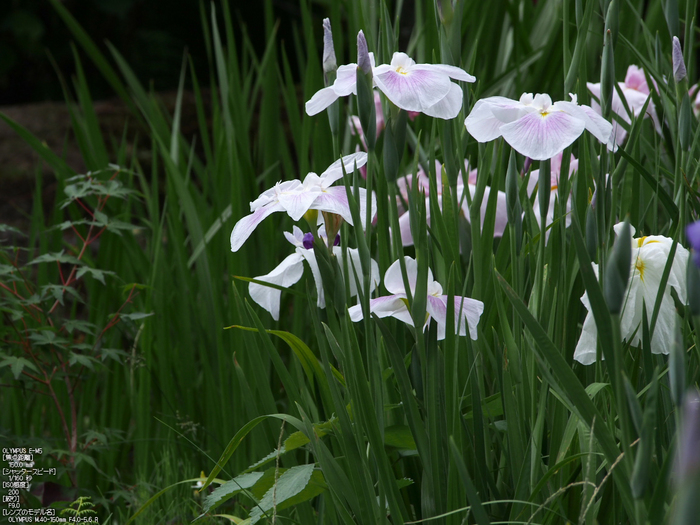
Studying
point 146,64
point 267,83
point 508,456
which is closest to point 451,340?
point 508,456

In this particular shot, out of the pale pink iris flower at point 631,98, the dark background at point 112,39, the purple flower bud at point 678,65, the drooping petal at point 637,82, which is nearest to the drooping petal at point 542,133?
the purple flower bud at point 678,65

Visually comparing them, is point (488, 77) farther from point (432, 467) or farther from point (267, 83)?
point (432, 467)

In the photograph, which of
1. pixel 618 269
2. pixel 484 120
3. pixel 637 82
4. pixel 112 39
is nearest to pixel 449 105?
pixel 484 120

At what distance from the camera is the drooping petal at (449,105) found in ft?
1.75

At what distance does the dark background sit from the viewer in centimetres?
346

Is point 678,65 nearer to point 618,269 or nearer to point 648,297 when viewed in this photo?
point 648,297

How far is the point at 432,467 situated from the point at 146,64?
12.2 feet

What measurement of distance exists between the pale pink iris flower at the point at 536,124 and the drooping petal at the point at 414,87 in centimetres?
5

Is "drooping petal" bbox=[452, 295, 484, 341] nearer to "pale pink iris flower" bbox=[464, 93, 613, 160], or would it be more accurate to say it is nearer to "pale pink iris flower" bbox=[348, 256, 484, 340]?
"pale pink iris flower" bbox=[348, 256, 484, 340]

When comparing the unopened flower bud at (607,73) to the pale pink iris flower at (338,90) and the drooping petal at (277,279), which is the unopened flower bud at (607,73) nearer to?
the pale pink iris flower at (338,90)

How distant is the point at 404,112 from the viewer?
51 cm

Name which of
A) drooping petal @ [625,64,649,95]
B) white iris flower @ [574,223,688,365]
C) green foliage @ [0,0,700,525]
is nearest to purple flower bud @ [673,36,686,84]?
green foliage @ [0,0,700,525]

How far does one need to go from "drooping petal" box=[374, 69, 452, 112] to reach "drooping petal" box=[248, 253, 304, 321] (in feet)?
0.62

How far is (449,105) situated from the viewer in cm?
54
